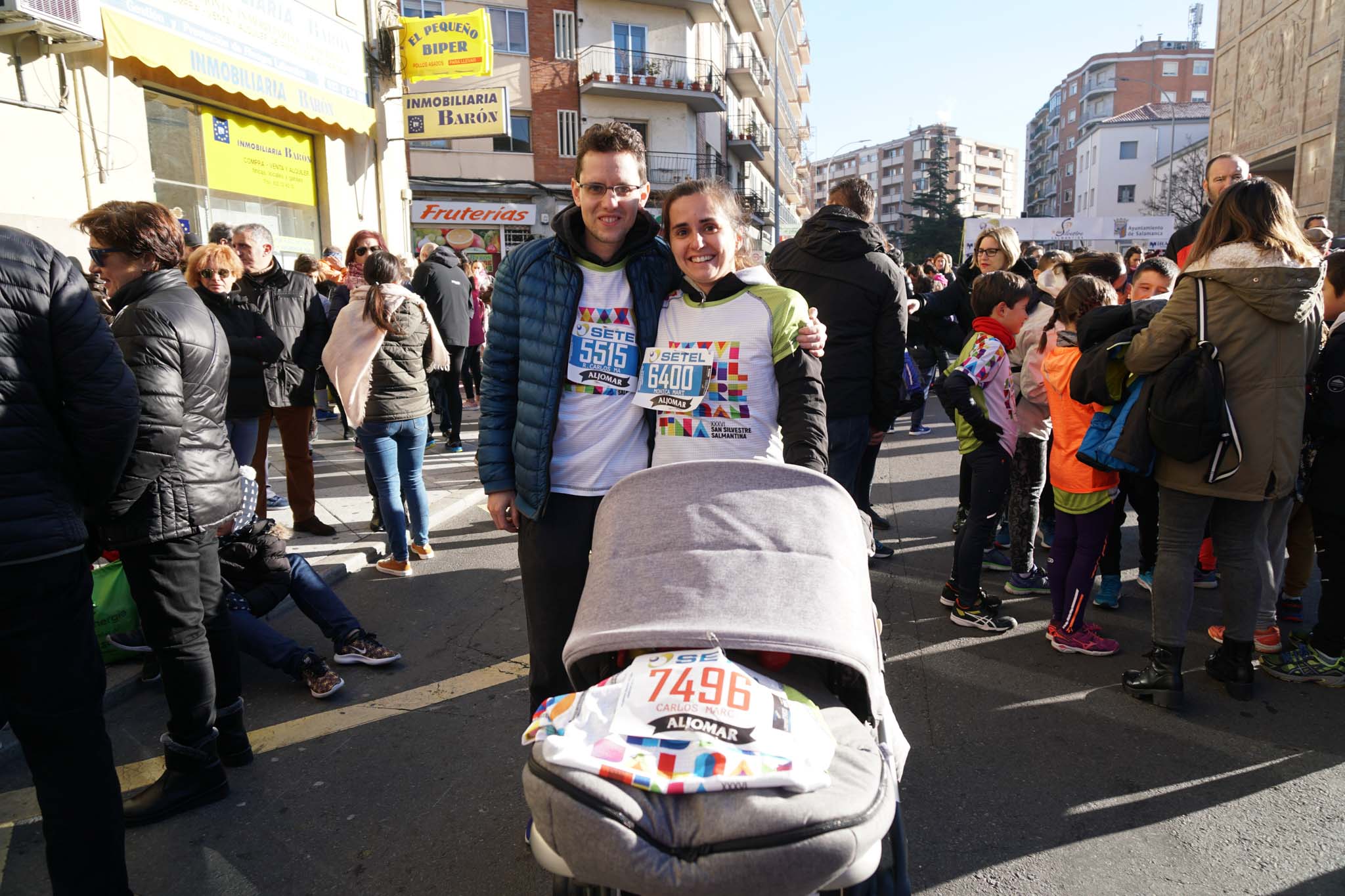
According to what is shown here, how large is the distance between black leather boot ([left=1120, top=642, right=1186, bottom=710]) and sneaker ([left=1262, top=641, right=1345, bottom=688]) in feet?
2.32

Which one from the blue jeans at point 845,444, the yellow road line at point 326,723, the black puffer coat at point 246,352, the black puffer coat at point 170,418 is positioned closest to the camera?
the black puffer coat at point 170,418

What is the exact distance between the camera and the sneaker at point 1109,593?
15.9ft

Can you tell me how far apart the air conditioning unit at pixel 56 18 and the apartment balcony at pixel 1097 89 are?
95.5 metres

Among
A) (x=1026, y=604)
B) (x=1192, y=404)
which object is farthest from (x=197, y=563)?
(x=1026, y=604)

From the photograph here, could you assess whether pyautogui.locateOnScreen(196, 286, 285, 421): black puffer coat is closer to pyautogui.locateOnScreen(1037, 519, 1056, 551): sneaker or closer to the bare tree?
pyautogui.locateOnScreen(1037, 519, 1056, 551): sneaker

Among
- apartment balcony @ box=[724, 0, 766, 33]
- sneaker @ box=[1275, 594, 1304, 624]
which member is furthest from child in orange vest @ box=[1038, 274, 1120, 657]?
apartment balcony @ box=[724, 0, 766, 33]

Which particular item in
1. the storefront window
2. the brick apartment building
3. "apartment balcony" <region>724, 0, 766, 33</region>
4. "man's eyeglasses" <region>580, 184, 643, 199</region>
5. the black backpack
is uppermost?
the brick apartment building

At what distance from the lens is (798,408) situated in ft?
8.25

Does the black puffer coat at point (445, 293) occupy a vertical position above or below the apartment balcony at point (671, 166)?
below

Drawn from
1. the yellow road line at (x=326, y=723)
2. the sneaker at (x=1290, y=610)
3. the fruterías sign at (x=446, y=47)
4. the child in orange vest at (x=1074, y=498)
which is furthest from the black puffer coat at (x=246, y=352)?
the fruterías sign at (x=446, y=47)

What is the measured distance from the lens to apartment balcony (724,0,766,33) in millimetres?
37281

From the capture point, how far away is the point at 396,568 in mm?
5566

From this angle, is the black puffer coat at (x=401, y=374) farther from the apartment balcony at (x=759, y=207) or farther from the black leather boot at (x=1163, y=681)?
the apartment balcony at (x=759, y=207)

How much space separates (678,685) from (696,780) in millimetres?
230
